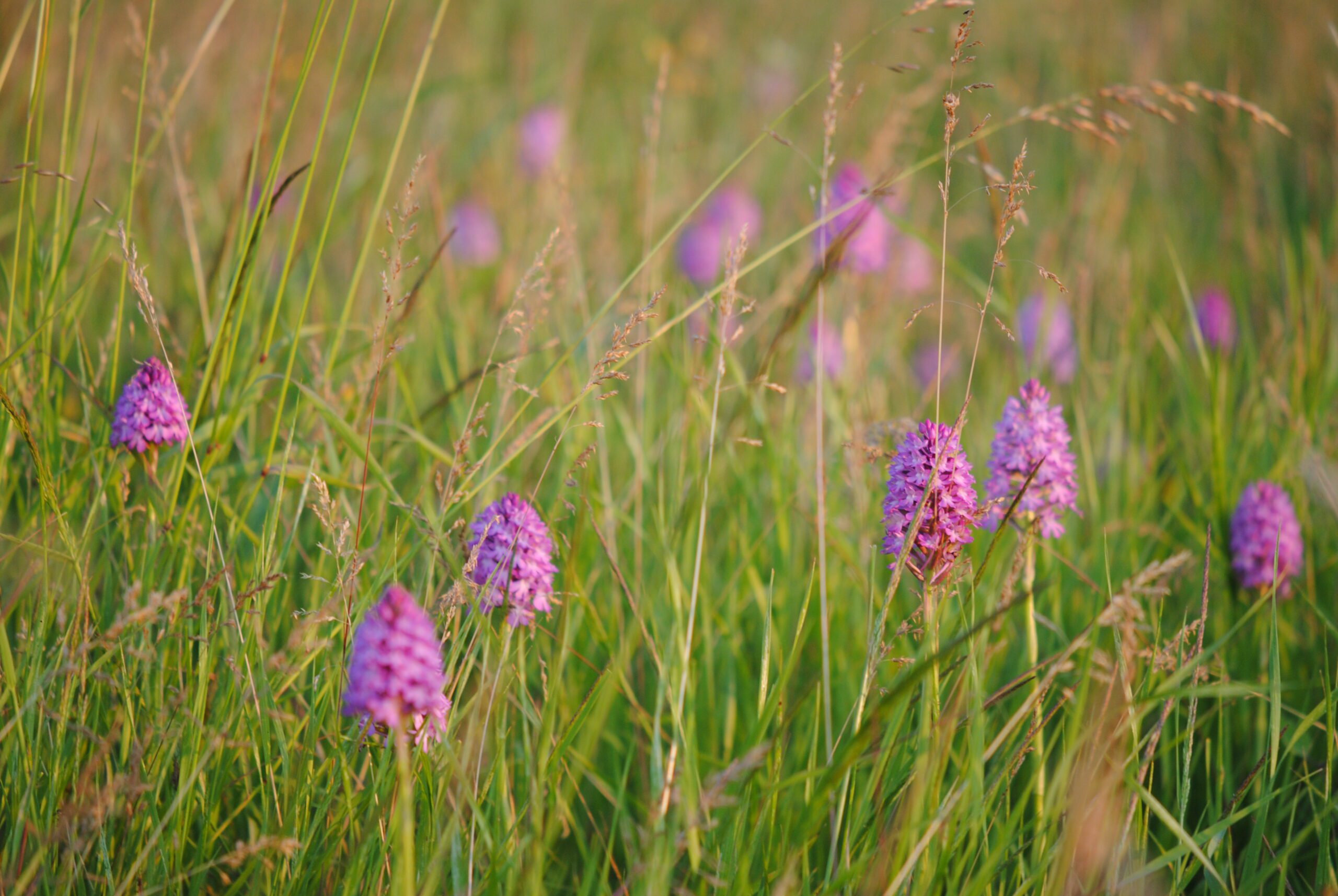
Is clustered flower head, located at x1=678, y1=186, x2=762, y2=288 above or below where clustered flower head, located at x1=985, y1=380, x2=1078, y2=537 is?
above

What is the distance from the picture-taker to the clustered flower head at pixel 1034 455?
1.35 metres

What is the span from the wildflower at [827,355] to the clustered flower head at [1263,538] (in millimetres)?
1033

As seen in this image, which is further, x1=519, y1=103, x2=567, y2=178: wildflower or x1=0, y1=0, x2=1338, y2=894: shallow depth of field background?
x1=519, y1=103, x2=567, y2=178: wildflower

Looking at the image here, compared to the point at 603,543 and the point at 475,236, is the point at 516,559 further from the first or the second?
the point at 475,236

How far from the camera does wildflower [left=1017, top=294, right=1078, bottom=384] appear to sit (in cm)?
242

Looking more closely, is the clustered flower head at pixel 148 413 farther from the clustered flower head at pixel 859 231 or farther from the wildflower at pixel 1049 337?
the wildflower at pixel 1049 337

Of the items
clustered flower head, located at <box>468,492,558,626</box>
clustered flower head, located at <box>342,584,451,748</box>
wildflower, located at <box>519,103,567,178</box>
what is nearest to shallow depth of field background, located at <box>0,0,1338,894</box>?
clustered flower head, located at <box>468,492,558,626</box>

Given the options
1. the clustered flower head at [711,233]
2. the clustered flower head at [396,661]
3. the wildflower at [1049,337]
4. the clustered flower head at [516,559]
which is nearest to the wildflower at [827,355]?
the wildflower at [1049,337]

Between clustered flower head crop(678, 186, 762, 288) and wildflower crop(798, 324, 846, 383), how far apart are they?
70 centimetres

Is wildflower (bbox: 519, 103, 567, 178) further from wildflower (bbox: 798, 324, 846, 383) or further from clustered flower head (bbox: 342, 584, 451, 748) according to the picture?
clustered flower head (bbox: 342, 584, 451, 748)

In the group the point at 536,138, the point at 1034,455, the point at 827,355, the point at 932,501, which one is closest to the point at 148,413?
the point at 932,501

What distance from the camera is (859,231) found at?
8.04 feet

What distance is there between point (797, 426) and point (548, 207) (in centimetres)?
115

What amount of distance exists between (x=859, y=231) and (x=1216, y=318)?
1291mm
